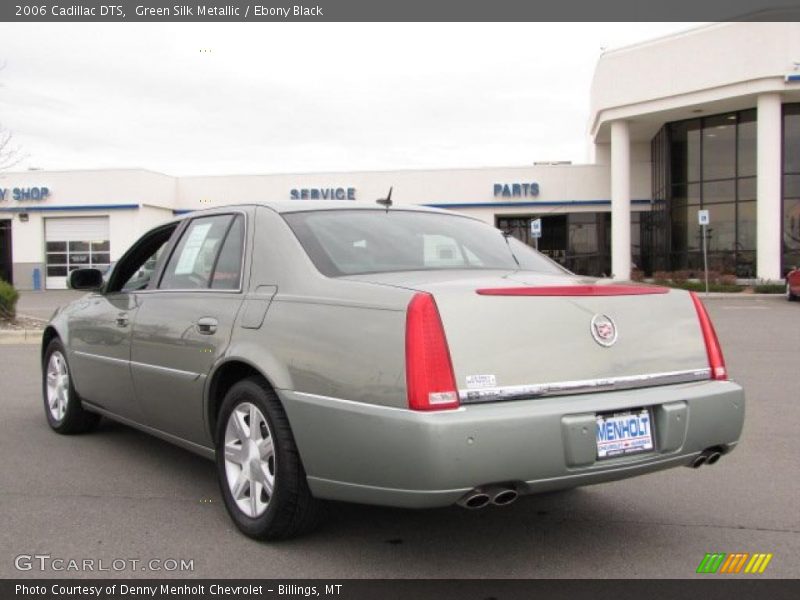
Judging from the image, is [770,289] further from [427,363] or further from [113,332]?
[427,363]

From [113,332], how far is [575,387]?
320 cm

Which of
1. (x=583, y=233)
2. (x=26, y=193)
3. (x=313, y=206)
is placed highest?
(x=26, y=193)

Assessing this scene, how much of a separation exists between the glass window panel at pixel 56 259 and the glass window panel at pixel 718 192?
29060 mm

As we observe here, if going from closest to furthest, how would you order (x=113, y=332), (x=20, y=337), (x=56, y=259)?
1. (x=113, y=332)
2. (x=20, y=337)
3. (x=56, y=259)

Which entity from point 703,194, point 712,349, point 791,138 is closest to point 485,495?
point 712,349

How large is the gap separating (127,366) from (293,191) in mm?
33318

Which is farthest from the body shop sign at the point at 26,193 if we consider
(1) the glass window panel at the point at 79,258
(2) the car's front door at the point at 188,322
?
(2) the car's front door at the point at 188,322

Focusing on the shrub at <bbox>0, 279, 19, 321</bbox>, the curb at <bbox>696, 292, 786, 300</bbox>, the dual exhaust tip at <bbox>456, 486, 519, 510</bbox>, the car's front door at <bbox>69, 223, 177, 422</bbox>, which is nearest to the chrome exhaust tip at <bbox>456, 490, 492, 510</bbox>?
the dual exhaust tip at <bbox>456, 486, 519, 510</bbox>

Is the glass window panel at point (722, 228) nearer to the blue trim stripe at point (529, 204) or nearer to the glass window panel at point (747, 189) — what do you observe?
the glass window panel at point (747, 189)

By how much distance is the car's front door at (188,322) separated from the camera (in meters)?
4.07

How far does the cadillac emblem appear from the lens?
133 inches

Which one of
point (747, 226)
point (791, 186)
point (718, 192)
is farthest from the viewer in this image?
point (718, 192)

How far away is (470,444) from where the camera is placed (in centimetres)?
296
